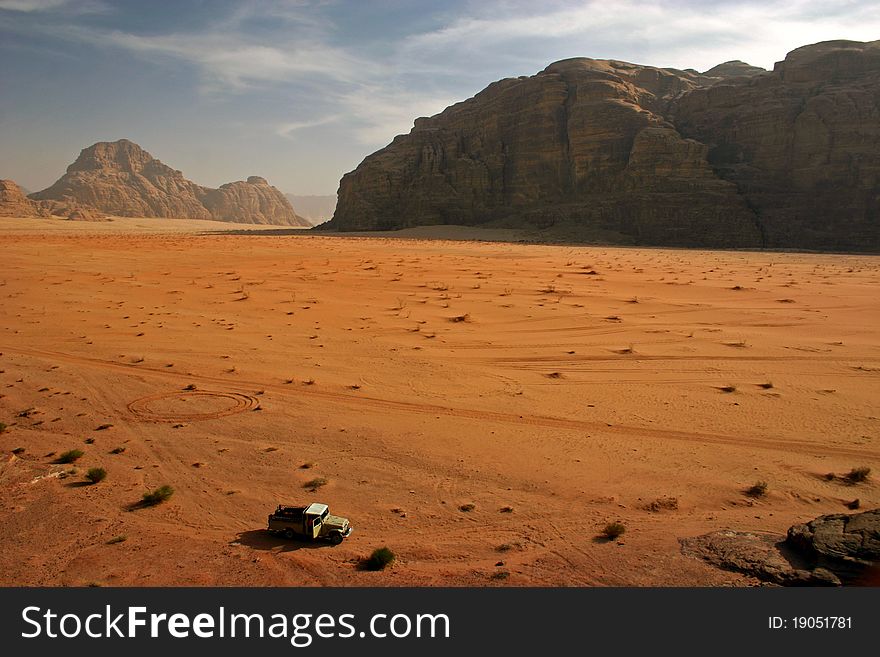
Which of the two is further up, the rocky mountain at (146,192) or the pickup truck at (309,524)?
the rocky mountain at (146,192)

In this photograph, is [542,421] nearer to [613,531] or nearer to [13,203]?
[613,531]

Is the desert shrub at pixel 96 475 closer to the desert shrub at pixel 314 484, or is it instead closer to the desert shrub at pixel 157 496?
the desert shrub at pixel 157 496

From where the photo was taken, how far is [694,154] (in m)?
61.4

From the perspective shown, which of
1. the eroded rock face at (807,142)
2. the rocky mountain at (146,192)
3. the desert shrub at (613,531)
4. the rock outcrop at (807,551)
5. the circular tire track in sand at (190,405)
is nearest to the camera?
the rock outcrop at (807,551)

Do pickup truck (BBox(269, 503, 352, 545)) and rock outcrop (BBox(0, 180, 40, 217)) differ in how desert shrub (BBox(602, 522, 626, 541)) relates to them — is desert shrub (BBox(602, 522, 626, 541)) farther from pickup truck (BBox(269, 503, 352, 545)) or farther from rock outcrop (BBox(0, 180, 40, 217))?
rock outcrop (BBox(0, 180, 40, 217))

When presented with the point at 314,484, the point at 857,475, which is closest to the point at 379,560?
the point at 314,484

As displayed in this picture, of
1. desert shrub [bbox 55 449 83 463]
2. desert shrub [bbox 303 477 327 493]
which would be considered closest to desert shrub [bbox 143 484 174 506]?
desert shrub [bbox 303 477 327 493]

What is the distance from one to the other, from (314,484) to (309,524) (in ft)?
3.95

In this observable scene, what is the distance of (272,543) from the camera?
16.3ft

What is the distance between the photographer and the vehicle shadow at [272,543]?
16.0ft

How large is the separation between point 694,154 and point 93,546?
→ 221 feet

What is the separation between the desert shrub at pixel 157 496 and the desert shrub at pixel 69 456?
4.82 feet

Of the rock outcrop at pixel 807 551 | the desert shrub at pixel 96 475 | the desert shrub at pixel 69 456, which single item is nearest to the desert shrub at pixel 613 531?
the rock outcrop at pixel 807 551
